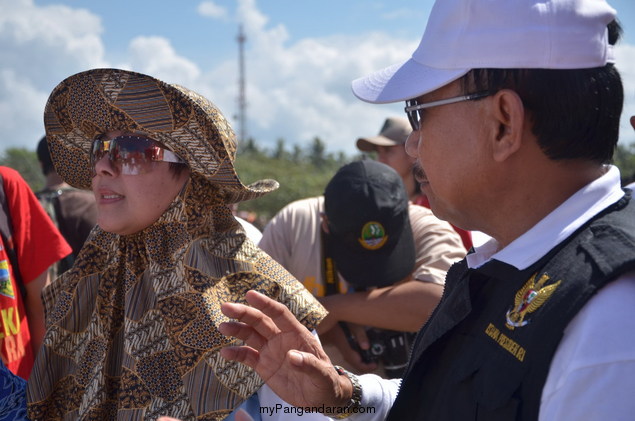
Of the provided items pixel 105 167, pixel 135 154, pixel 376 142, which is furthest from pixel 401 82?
pixel 376 142

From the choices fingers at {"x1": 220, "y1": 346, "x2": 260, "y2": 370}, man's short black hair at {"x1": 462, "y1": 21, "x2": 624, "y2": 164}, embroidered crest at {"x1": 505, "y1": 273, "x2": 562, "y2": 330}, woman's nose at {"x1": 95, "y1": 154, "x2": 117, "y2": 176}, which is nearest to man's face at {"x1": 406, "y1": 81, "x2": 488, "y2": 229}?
man's short black hair at {"x1": 462, "y1": 21, "x2": 624, "y2": 164}

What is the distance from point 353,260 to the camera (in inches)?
116

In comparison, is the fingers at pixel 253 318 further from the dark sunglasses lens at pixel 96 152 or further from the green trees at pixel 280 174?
the green trees at pixel 280 174

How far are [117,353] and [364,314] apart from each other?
1.13 m

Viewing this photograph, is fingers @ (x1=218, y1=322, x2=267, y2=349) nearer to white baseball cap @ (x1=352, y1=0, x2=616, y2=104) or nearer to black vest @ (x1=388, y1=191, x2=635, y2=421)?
black vest @ (x1=388, y1=191, x2=635, y2=421)

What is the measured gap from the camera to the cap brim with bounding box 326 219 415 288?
9.63 feet

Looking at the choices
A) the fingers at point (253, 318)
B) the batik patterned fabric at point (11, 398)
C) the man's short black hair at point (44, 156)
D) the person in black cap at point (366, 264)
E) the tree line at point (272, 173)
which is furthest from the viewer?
the tree line at point (272, 173)

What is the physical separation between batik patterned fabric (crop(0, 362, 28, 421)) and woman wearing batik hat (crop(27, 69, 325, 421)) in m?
0.07

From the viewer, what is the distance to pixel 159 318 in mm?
2139

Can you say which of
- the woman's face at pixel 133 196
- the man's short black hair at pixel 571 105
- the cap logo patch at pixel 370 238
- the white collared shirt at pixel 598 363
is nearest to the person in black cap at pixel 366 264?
the cap logo patch at pixel 370 238

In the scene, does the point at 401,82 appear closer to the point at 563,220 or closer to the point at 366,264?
the point at 563,220

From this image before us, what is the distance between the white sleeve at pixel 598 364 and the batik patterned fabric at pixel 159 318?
1205 mm

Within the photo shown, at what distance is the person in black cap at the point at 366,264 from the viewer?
2.90m

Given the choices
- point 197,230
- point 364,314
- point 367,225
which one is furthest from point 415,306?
point 197,230
